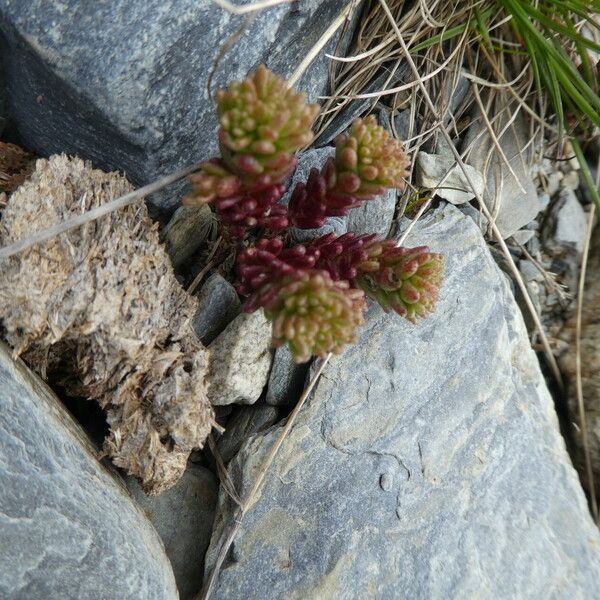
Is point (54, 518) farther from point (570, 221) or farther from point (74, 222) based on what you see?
point (570, 221)

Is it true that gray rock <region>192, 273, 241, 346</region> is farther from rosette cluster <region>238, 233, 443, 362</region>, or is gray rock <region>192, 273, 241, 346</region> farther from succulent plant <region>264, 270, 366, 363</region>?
succulent plant <region>264, 270, 366, 363</region>

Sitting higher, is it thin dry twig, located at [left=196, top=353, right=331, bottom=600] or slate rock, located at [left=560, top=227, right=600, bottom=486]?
slate rock, located at [left=560, top=227, right=600, bottom=486]

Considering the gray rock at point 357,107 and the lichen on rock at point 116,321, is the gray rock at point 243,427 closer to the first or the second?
the lichen on rock at point 116,321

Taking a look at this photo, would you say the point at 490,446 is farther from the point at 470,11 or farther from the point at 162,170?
the point at 470,11

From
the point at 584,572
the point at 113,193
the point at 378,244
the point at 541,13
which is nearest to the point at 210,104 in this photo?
the point at 113,193

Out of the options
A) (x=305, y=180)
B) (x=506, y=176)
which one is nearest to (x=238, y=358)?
(x=305, y=180)

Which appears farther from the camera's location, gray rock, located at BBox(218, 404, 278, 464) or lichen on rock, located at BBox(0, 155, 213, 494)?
gray rock, located at BBox(218, 404, 278, 464)

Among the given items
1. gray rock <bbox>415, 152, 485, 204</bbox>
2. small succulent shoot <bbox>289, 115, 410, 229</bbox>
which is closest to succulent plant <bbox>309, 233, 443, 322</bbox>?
small succulent shoot <bbox>289, 115, 410, 229</bbox>
